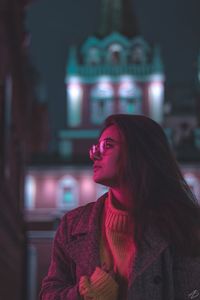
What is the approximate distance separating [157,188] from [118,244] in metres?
0.24

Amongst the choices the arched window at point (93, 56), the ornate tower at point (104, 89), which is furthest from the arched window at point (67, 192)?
the arched window at point (93, 56)

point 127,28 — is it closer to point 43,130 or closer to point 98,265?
point 43,130

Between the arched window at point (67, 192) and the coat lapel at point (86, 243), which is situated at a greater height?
the coat lapel at point (86, 243)

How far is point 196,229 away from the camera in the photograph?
253 centimetres

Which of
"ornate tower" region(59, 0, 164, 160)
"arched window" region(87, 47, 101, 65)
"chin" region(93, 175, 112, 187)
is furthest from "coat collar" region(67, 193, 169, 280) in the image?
"arched window" region(87, 47, 101, 65)

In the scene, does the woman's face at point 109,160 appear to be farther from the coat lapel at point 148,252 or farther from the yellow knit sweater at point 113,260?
the coat lapel at point 148,252

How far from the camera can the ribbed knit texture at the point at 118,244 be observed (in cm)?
249

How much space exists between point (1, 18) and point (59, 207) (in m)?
29.4

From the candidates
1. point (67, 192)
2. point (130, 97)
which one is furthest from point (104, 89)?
point (67, 192)

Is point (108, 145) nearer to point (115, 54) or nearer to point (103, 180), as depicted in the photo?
point (103, 180)

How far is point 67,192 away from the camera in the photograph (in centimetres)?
4656

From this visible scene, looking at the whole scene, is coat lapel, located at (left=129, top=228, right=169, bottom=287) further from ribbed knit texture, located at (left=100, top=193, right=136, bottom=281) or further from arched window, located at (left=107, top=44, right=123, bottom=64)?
arched window, located at (left=107, top=44, right=123, bottom=64)

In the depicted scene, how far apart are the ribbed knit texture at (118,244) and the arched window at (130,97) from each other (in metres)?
51.2

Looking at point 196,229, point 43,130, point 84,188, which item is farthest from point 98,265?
point 43,130
